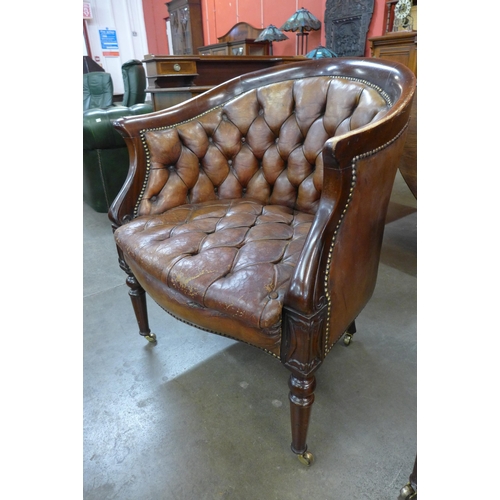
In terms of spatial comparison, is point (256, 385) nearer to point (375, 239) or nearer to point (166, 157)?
point (375, 239)

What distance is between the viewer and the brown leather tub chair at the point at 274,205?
32.9 inches

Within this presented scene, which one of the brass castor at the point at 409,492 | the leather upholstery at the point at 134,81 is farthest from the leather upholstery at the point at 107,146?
the brass castor at the point at 409,492

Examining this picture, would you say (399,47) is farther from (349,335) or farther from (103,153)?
(349,335)

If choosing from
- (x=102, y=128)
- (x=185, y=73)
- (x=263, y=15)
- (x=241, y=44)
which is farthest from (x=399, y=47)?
(x=102, y=128)

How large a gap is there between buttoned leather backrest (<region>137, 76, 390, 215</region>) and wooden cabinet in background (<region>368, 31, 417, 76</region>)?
246 cm

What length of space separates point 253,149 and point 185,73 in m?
1.29

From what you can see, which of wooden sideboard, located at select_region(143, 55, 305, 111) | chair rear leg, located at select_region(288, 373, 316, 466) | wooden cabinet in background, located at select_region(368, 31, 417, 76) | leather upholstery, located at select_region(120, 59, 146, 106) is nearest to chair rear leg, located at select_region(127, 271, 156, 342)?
chair rear leg, located at select_region(288, 373, 316, 466)

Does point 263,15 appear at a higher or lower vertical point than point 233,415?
higher

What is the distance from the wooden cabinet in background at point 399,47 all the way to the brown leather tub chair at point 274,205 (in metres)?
2.48

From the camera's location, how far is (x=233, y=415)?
1177 millimetres

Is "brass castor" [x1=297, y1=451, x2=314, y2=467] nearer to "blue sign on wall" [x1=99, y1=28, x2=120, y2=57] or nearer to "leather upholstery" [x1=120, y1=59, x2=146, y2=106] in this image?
"leather upholstery" [x1=120, y1=59, x2=146, y2=106]

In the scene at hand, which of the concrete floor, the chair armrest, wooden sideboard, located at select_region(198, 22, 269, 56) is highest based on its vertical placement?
wooden sideboard, located at select_region(198, 22, 269, 56)

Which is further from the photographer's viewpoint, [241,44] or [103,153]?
[241,44]

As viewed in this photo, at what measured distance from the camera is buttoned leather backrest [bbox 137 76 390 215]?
4.17 ft
